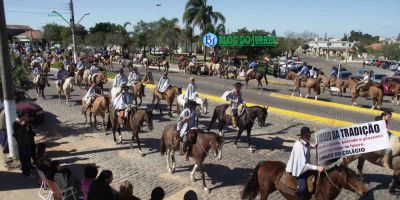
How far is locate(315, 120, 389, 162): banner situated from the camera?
9023 millimetres

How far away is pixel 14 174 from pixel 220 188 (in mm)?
6537

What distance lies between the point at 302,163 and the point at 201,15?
165 ft

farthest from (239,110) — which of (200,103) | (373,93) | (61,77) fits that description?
(61,77)

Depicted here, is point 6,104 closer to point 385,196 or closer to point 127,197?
point 127,197

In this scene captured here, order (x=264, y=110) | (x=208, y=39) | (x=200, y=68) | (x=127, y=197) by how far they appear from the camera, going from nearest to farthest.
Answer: (x=127, y=197)
(x=264, y=110)
(x=208, y=39)
(x=200, y=68)

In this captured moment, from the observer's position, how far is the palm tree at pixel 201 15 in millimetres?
57281

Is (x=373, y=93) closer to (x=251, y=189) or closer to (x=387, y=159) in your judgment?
(x=387, y=159)

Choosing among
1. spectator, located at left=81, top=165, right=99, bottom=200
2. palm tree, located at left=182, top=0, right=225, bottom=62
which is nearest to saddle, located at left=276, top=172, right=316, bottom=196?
spectator, located at left=81, top=165, right=99, bottom=200

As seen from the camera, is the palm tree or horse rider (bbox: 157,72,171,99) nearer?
horse rider (bbox: 157,72,171,99)

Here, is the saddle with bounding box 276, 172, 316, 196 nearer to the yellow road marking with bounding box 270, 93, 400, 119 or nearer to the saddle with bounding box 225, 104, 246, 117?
the saddle with bounding box 225, 104, 246, 117

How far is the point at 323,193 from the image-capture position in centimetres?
859

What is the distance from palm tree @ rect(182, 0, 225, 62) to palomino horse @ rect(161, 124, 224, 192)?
45394 mm

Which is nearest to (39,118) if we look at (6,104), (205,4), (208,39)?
(6,104)

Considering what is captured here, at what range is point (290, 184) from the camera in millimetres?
8969
